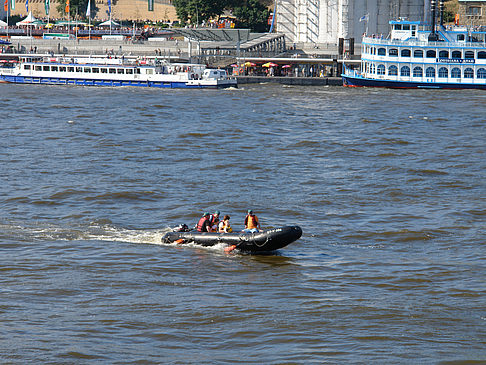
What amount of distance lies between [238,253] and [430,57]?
6819 cm

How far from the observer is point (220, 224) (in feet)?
93.9

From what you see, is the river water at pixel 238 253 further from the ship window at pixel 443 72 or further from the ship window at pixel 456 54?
the ship window at pixel 456 54

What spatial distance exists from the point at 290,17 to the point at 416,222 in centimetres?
8985

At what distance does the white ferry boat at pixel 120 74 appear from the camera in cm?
9150

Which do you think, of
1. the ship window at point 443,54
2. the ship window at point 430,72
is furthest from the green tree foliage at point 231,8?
the ship window at point 443,54

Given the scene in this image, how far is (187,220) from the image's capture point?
1299 inches

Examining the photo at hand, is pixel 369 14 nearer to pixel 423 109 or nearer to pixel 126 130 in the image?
pixel 423 109

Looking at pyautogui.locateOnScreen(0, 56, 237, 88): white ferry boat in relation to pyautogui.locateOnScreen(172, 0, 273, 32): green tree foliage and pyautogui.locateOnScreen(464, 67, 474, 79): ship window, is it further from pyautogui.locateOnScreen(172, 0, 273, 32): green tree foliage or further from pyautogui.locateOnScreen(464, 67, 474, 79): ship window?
pyautogui.locateOnScreen(172, 0, 273, 32): green tree foliage

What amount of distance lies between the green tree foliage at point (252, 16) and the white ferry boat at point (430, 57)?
41790 millimetres

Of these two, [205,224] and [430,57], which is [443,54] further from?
[205,224]

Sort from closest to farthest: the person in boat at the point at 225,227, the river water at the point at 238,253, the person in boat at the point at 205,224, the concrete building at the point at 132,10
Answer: the river water at the point at 238,253
the person in boat at the point at 225,227
the person in boat at the point at 205,224
the concrete building at the point at 132,10

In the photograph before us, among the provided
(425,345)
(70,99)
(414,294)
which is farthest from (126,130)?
(425,345)

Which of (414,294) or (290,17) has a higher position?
(290,17)

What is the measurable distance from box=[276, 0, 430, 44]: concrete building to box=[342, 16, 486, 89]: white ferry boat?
777 inches
